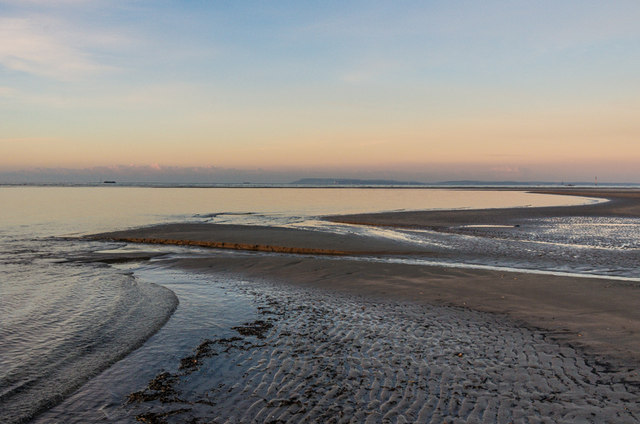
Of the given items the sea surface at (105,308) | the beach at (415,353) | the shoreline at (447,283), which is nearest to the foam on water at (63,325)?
the sea surface at (105,308)

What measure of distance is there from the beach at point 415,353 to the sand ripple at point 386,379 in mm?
28

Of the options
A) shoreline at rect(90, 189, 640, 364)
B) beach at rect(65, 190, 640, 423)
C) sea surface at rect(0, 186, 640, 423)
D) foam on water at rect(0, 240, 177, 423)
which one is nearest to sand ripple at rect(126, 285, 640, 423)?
beach at rect(65, 190, 640, 423)

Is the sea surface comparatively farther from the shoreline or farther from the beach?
the shoreline

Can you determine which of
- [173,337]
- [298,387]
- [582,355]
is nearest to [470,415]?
[298,387]

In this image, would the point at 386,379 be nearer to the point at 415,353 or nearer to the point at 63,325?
the point at 415,353

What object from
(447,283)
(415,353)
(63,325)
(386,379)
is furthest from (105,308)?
(447,283)

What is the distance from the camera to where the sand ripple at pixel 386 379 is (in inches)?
239

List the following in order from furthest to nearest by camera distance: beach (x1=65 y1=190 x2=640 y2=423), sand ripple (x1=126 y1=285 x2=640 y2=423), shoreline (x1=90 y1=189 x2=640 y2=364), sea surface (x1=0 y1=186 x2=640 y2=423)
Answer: shoreline (x1=90 y1=189 x2=640 y2=364) → sea surface (x1=0 y1=186 x2=640 y2=423) → beach (x1=65 y1=190 x2=640 y2=423) → sand ripple (x1=126 y1=285 x2=640 y2=423)

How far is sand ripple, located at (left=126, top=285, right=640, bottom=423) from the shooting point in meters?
6.06

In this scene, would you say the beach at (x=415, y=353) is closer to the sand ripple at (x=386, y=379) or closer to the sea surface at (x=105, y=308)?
the sand ripple at (x=386, y=379)

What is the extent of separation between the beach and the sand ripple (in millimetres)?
28

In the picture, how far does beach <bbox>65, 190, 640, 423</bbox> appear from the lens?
20.4 ft

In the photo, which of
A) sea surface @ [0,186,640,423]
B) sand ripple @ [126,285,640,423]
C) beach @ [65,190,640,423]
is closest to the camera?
sand ripple @ [126,285,640,423]

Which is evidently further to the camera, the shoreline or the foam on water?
the shoreline
